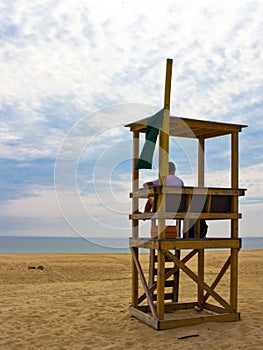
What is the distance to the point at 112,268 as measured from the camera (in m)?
20.8

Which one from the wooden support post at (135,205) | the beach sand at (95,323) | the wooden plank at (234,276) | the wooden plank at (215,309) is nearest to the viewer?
the beach sand at (95,323)

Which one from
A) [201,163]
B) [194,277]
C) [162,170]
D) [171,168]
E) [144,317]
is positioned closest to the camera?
[162,170]

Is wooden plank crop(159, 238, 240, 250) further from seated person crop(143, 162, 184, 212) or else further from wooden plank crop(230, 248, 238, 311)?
seated person crop(143, 162, 184, 212)

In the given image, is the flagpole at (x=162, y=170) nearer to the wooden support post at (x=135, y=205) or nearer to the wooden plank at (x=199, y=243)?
the wooden plank at (x=199, y=243)

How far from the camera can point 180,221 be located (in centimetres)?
979

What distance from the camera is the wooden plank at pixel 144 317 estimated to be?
879 cm

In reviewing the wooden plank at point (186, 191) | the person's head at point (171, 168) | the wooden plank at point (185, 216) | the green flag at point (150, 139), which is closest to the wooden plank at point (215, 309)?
the wooden plank at point (185, 216)

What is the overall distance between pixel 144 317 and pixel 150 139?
3471 millimetres

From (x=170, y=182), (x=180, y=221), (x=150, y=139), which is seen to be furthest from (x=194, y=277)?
(x=150, y=139)

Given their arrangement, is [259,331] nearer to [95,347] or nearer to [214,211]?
[214,211]

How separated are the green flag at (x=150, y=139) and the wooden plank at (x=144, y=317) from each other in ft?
9.44

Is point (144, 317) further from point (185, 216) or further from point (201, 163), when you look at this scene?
point (201, 163)

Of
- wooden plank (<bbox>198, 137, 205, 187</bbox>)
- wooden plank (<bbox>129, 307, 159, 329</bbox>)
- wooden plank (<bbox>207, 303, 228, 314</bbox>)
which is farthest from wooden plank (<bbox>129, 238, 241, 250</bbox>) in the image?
wooden plank (<bbox>198, 137, 205, 187</bbox>)

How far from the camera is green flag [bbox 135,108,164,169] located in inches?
353
